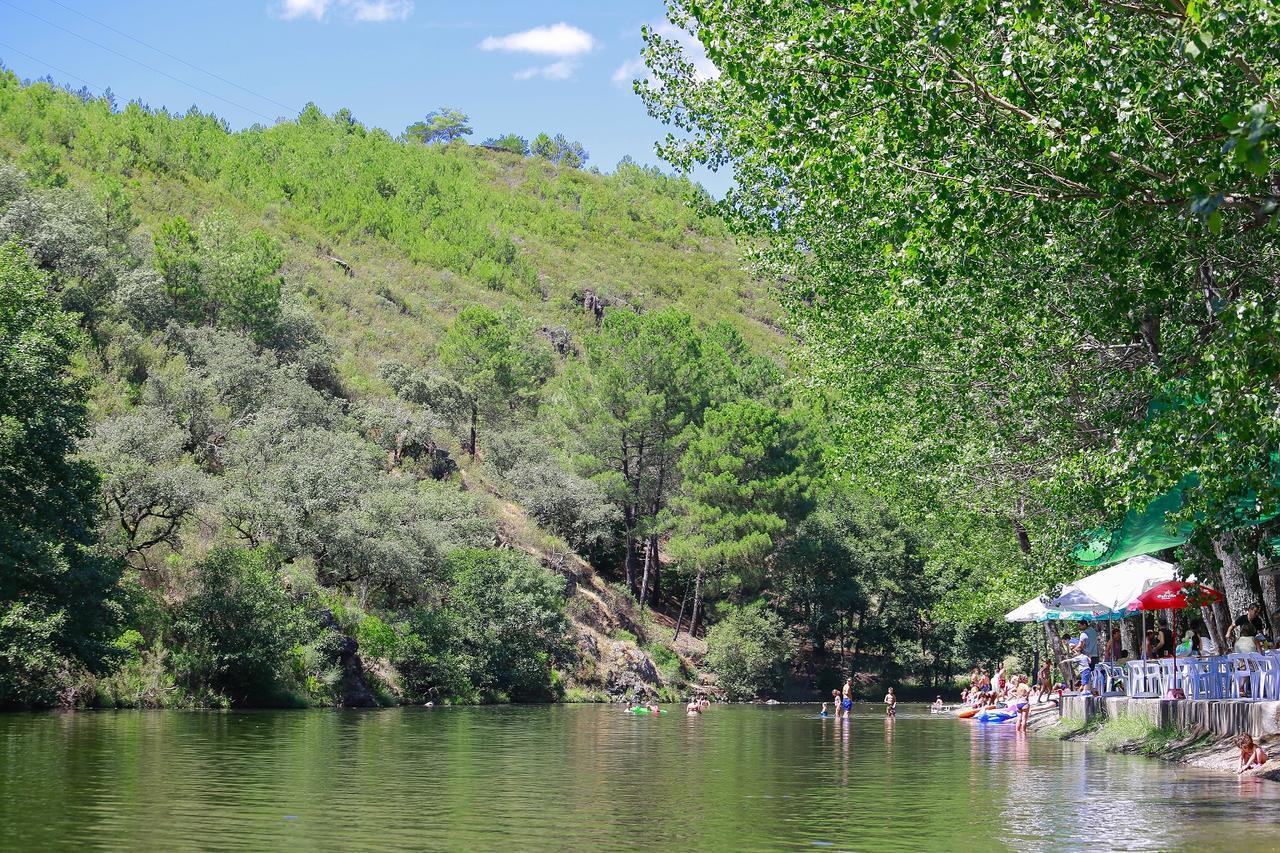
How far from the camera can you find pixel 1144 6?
12406 mm

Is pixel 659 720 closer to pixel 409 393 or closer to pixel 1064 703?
pixel 1064 703

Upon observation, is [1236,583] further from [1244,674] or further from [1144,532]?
[1144,532]

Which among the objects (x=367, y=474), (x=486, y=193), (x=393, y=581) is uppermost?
(x=486, y=193)

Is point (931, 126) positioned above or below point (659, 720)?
above

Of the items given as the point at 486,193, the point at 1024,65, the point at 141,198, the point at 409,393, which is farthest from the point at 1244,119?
the point at 486,193

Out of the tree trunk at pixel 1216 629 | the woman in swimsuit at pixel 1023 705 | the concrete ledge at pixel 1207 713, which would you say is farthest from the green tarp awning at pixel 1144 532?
the woman in swimsuit at pixel 1023 705

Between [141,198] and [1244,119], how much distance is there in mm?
82065

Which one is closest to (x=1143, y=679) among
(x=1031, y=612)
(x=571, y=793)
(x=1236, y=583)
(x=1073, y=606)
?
(x=1073, y=606)

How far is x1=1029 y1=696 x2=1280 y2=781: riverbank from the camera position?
18938 mm

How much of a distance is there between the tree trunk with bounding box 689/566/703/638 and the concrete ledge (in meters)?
40.0

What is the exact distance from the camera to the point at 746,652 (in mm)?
64625

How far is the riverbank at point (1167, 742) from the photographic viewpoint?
18938mm

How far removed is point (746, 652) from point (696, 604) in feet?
20.5

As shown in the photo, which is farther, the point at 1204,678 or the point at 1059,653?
the point at 1059,653
